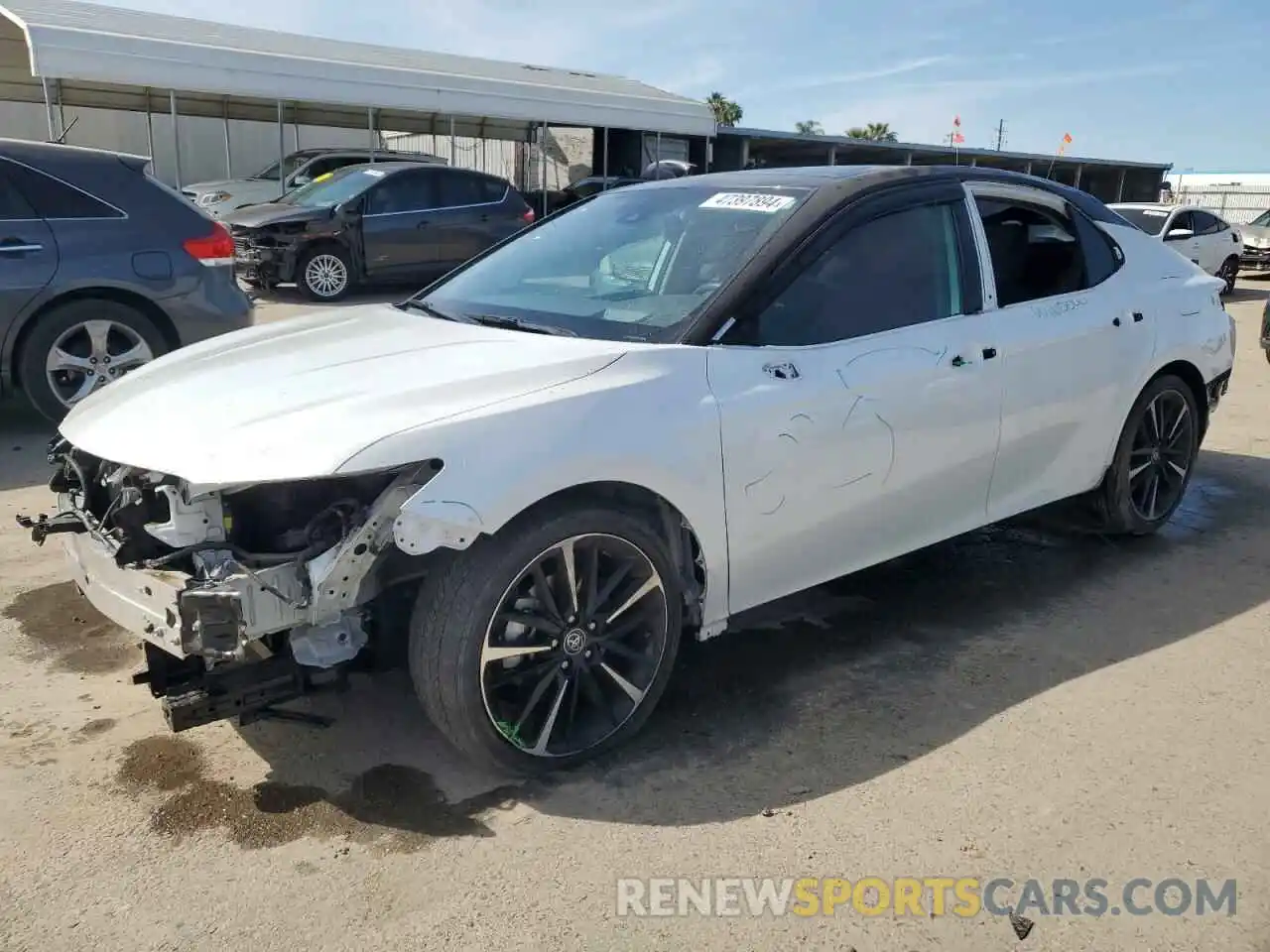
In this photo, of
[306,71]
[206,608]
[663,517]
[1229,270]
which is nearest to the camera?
[206,608]

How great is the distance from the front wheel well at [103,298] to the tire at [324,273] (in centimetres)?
671

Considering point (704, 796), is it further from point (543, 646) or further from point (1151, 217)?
point (1151, 217)

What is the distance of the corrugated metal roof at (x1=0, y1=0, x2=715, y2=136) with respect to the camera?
49.4 ft

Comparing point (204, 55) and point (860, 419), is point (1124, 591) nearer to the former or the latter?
point (860, 419)

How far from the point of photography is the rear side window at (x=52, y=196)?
6.06 metres

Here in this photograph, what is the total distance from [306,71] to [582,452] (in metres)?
16.9

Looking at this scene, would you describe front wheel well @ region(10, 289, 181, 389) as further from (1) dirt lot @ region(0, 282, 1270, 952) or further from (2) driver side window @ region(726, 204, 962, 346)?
(2) driver side window @ region(726, 204, 962, 346)

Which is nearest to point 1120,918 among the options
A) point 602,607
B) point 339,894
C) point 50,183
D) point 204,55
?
point 602,607

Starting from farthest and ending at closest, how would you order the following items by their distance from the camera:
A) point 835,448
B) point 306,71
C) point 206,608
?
point 306,71, point 835,448, point 206,608

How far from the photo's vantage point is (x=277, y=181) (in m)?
17.6

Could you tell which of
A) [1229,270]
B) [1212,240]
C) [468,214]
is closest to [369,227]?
[468,214]

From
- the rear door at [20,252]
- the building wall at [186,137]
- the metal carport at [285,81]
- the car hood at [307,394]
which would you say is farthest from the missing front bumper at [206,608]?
the building wall at [186,137]

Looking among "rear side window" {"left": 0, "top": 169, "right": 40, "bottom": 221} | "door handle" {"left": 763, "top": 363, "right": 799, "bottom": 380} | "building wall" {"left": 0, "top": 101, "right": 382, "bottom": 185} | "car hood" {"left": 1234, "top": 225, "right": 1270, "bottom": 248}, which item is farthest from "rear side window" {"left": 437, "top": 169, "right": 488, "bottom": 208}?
"car hood" {"left": 1234, "top": 225, "right": 1270, "bottom": 248}

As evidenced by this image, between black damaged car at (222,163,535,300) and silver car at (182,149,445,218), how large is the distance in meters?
2.31
